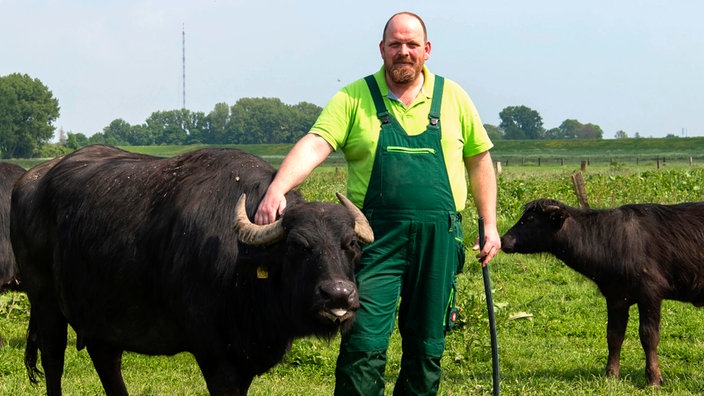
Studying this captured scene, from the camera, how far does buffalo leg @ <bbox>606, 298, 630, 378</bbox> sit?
28.0 ft

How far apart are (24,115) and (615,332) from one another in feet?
337

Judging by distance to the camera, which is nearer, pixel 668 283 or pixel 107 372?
pixel 107 372

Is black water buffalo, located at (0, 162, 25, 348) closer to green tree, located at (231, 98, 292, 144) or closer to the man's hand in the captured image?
the man's hand

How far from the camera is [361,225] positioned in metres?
5.05

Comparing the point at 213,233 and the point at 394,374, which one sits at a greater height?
the point at 213,233

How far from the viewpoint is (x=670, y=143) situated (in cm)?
9962

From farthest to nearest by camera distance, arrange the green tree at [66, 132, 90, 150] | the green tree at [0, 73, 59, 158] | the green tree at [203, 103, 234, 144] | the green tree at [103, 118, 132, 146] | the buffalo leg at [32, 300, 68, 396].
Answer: the green tree at [103, 118, 132, 146]
the green tree at [203, 103, 234, 144]
the green tree at [66, 132, 90, 150]
the green tree at [0, 73, 59, 158]
the buffalo leg at [32, 300, 68, 396]

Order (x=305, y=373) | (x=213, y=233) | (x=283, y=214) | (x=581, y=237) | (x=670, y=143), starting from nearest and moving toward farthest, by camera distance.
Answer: (x=283, y=214) < (x=213, y=233) < (x=305, y=373) < (x=581, y=237) < (x=670, y=143)

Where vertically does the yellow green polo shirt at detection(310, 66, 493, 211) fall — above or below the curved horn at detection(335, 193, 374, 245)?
above

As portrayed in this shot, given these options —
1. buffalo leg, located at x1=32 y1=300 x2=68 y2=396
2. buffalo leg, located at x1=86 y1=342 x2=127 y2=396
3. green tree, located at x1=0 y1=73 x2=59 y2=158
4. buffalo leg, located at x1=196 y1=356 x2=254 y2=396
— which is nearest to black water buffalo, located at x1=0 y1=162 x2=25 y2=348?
buffalo leg, located at x1=32 y1=300 x2=68 y2=396

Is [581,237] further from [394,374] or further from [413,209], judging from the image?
[413,209]

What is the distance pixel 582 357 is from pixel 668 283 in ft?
3.71

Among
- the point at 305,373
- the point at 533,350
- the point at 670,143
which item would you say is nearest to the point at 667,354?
the point at 533,350

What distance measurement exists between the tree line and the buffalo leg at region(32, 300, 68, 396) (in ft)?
294
